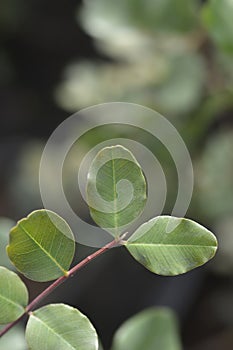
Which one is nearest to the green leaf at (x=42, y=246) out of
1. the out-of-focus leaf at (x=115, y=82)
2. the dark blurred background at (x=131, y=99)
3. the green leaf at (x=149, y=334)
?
A: the dark blurred background at (x=131, y=99)

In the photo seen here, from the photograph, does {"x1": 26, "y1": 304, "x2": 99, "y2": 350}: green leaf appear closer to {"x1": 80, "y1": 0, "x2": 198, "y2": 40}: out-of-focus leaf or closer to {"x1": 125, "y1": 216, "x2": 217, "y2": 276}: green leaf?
{"x1": 125, "y1": 216, "x2": 217, "y2": 276}: green leaf

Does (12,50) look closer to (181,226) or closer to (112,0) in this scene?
(112,0)

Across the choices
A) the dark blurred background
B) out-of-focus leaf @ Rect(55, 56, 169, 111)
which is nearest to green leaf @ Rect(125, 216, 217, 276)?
the dark blurred background

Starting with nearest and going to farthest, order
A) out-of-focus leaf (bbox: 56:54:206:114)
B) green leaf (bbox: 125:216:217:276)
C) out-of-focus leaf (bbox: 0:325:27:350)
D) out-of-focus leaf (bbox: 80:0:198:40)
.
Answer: green leaf (bbox: 125:216:217:276)
out-of-focus leaf (bbox: 0:325:27:350)
out-of-focus leaf (bbox: 80:0:198:40)
out-of-focus leaf (bbox: 56:54:206:114)

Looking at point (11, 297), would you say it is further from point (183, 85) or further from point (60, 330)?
point (183, 85)

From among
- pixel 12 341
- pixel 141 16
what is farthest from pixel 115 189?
pixel 141 16

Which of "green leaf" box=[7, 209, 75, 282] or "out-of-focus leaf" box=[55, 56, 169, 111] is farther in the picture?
"out-of-focus leaf" box=[55, 56, 169, 111]

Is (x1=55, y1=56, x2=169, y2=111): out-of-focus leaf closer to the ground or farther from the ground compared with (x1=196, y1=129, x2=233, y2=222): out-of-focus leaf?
farther from the ground
